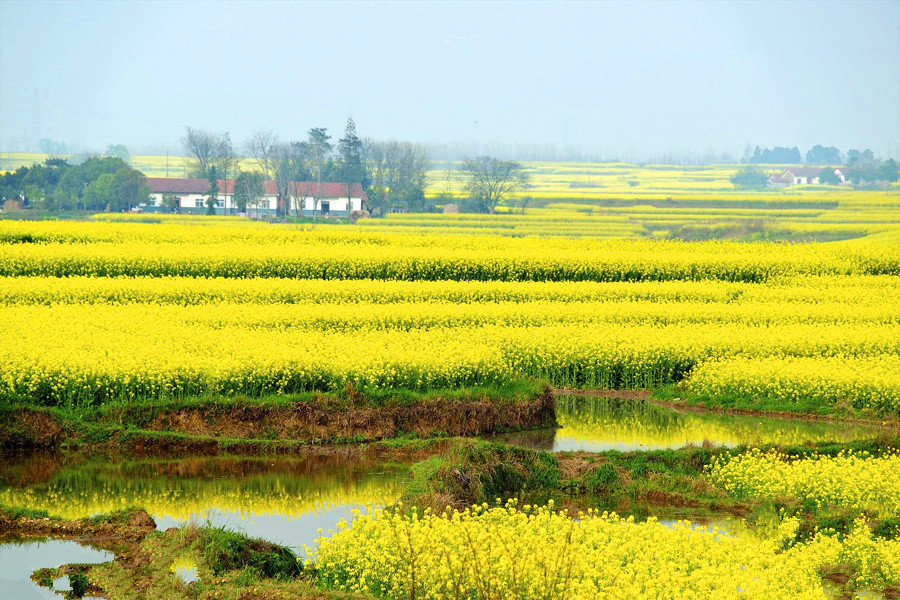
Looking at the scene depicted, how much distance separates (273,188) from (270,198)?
6.63 ft

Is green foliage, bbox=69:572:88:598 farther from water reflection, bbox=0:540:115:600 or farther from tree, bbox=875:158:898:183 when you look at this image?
tree, bbox=875:158:898:183

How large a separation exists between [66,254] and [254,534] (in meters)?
23.0

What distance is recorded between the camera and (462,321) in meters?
27.0

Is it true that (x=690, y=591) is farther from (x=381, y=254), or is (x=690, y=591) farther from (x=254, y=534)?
(x=381, y=254)

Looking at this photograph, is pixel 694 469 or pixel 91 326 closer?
pixel 694 469

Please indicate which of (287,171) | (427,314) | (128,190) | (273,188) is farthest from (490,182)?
(427,314)

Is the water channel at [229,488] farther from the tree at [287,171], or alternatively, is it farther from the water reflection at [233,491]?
the tree at [287,171]

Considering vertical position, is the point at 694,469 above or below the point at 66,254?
below

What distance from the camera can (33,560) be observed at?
11.8 m

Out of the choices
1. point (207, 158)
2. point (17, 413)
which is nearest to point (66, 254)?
point (17, 413)

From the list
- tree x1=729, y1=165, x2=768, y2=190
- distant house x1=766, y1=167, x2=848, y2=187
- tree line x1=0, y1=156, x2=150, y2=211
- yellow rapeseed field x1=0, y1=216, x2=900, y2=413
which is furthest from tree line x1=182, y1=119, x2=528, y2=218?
distant house x1=766, y1=167, x2=848, y2=187

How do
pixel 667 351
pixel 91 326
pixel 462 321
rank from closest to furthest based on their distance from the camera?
pixel 91 326 < pixel 667 351 < pixel 462 321

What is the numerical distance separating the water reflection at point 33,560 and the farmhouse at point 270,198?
76867mm

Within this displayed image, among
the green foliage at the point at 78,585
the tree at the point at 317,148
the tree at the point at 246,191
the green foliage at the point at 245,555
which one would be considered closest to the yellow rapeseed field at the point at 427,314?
the green foliage at the point at 245,555
